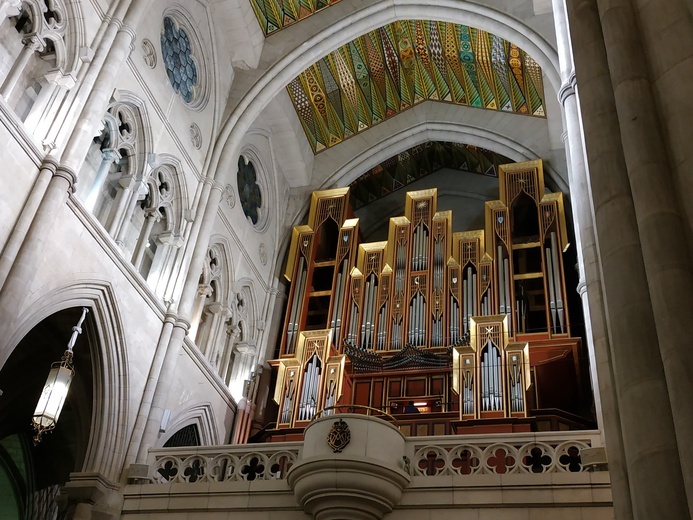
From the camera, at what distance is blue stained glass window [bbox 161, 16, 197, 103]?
13328mm

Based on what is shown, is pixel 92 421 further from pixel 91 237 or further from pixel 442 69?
pixel 442 69

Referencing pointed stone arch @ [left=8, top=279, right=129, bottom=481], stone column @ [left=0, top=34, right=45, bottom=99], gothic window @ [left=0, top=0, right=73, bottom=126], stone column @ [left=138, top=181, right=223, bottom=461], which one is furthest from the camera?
stone column @ [left=138, top=181, right=223, bottom=461]

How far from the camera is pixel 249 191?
16531 mm

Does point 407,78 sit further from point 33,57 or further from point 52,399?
point 52,399

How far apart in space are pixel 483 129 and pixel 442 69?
1728mm

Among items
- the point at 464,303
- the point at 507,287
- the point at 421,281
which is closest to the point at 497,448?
the point at 464,303

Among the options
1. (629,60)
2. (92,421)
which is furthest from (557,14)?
(92,421)

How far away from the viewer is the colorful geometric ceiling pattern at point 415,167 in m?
19.3

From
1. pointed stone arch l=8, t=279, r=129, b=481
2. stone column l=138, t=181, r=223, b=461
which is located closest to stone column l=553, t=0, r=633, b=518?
stone column l=138, t=181, r=223, b=461

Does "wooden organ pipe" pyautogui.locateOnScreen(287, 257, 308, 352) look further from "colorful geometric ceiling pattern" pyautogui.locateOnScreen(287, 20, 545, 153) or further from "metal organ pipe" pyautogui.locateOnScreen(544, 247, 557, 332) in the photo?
"metal organ pipe" pyautogui.locateOnScreen(544, 247, 557, 332)

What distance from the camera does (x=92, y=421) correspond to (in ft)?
35.4

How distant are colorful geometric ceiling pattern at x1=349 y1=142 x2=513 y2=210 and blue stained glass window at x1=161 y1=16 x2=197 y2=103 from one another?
6100mm

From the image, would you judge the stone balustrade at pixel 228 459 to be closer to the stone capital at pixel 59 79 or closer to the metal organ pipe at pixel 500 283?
the stone capital at pixel 59 79

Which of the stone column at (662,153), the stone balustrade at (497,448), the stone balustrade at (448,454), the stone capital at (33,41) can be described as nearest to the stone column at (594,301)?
the stone balustrade at (497,448)
